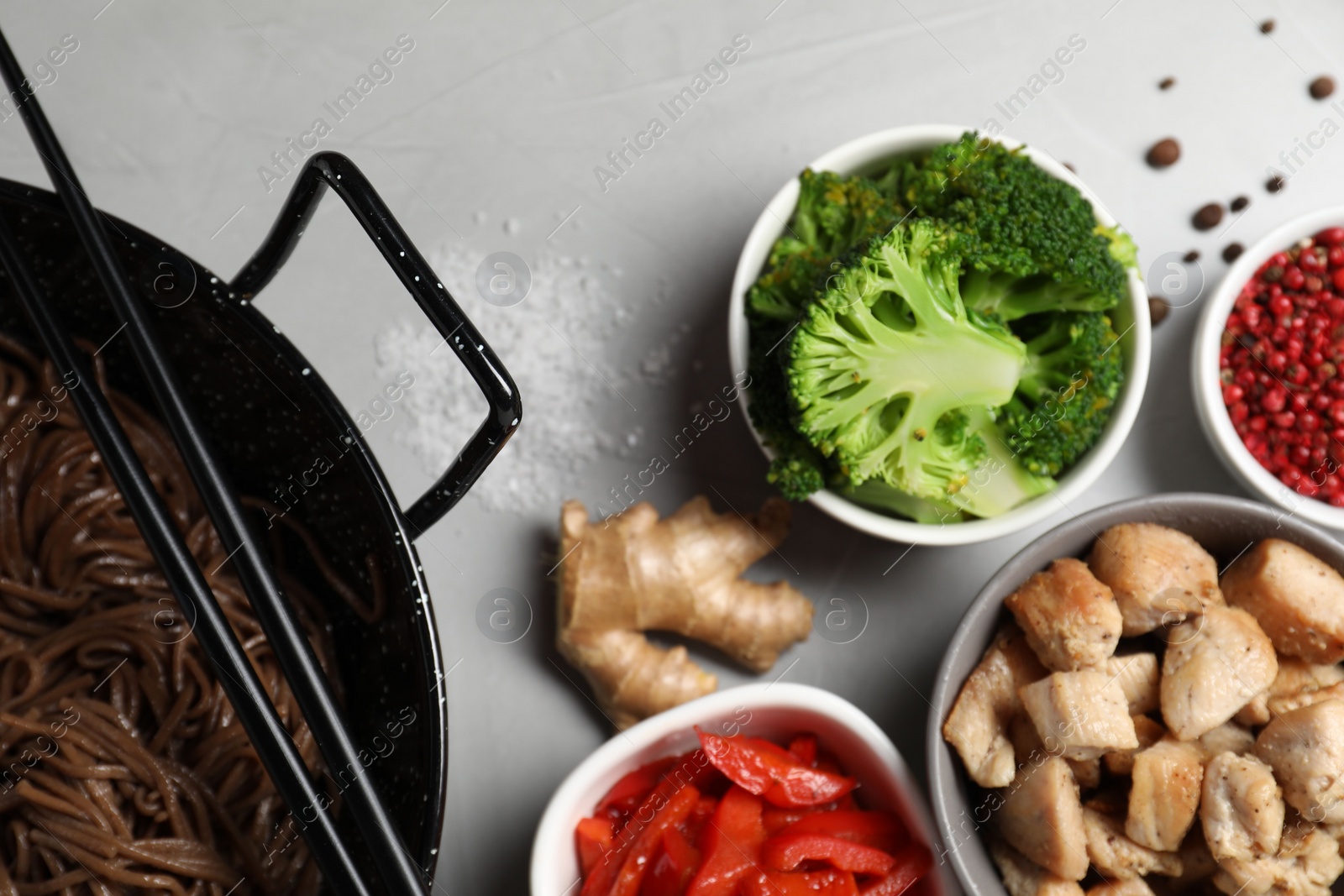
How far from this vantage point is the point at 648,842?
1431 millimetres

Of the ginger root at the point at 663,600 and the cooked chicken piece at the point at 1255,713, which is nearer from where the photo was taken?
the cooked chicken piece at the point at 1255,713

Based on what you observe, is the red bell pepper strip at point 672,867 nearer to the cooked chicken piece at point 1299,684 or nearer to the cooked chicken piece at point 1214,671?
the cooked chicken piece at point 1214,671

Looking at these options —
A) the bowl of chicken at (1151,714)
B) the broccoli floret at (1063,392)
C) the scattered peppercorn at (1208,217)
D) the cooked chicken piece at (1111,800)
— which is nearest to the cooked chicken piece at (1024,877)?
the bowl of chicken at (1151,714)

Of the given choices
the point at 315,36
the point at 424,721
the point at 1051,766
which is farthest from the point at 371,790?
the point at 315,36

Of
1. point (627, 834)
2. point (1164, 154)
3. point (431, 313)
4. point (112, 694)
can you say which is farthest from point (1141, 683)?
point (112, 694)

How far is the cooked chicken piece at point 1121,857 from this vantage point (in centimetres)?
135

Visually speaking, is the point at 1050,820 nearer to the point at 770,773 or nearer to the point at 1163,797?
the point at 1163,797

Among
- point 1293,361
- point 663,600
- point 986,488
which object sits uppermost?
point 663,600

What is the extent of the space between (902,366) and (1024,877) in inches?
28.2

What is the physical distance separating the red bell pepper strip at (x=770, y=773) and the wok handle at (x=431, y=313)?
0.56 meters

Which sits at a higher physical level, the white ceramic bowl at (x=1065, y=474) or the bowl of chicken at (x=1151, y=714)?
the white ceramic bowl at (x=1065, y=474)

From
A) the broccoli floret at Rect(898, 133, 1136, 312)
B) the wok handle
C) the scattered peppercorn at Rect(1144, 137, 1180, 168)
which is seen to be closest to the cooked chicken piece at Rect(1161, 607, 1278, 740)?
the broccoli floret at Rect(898, 133, 1136, 312)

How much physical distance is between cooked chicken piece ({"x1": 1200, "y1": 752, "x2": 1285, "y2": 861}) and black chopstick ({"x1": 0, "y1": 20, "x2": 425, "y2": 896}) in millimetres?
988

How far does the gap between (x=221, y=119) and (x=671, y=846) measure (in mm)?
1489
